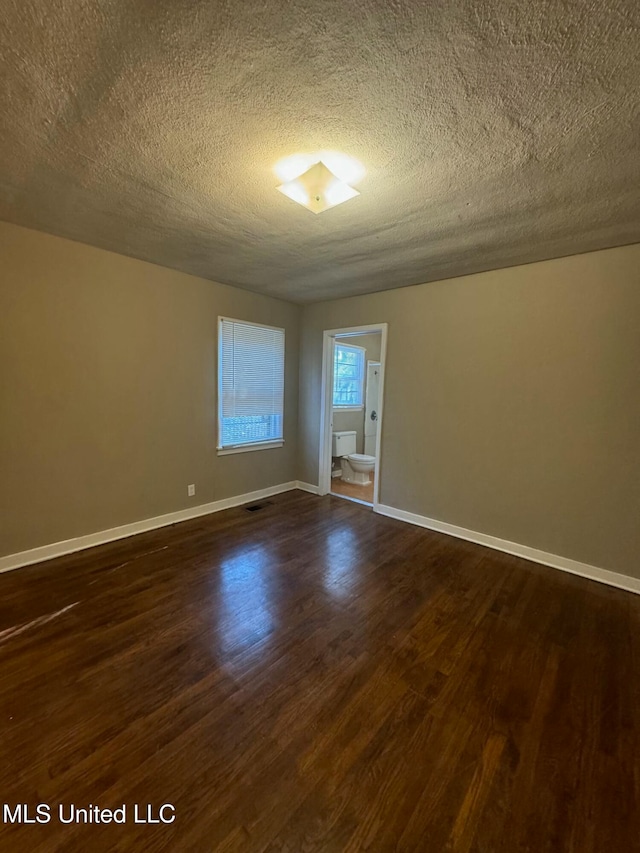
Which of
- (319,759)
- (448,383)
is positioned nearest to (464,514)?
(448,383)

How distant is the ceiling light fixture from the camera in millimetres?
1712

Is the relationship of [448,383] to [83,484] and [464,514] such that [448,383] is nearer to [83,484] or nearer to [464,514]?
[464,514]

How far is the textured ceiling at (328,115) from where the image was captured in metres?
1.06

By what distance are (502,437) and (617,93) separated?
7.74 ft

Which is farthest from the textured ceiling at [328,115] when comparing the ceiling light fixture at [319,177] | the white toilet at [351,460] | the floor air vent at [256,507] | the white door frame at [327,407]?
the white toilet at [351,460]

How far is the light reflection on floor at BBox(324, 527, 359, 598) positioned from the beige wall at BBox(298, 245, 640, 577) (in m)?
0.85

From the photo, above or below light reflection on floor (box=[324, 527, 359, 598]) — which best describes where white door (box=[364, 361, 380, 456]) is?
above

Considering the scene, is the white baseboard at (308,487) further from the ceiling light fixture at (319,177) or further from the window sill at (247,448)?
the ceiling light fixture at (319,177)

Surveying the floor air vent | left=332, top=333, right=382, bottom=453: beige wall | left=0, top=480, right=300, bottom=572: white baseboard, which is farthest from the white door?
the floor air vent

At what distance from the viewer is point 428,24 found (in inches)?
41.4

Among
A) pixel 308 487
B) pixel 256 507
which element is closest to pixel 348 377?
pixel 308 487

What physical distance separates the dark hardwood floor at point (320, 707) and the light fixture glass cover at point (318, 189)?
2433mm

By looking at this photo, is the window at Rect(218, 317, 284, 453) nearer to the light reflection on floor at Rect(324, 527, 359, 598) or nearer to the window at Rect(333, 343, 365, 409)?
the window at Rect(333, 343, 365, 409)

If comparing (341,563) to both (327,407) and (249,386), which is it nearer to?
(327,407)
